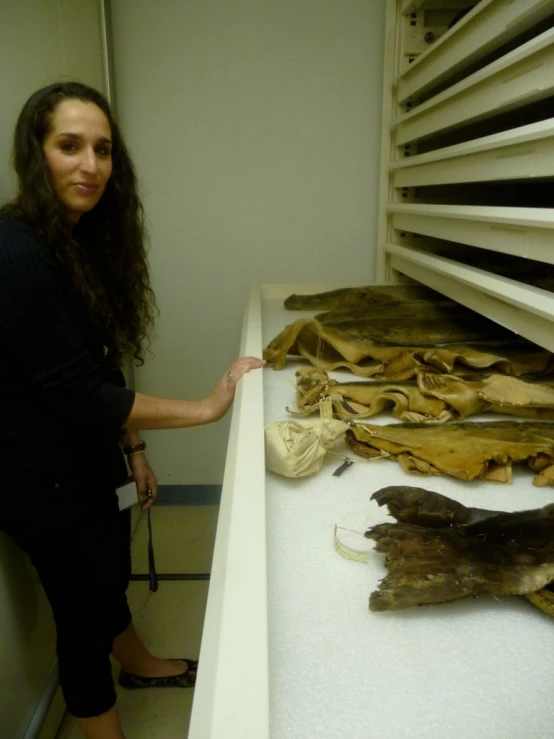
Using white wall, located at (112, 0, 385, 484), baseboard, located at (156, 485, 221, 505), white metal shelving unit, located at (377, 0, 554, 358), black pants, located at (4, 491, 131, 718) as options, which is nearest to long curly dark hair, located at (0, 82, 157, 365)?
black pants, located at (4, 491, 131, 718)

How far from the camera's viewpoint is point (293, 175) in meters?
2.05

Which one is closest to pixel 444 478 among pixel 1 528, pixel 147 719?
pixel 1 528

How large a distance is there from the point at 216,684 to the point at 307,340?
2.82 feet

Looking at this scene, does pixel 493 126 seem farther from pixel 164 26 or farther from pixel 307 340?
pixel 164 26

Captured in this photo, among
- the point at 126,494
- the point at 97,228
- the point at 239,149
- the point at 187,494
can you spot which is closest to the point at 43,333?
the point at 97,228

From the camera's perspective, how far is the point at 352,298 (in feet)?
5.17

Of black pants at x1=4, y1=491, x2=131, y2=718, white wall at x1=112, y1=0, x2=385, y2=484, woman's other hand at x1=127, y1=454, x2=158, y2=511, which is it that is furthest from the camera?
white wall at x1=112, y1=0, x2=385, y2=484

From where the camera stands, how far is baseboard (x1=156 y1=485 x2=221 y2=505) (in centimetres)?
233

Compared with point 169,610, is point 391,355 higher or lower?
higher

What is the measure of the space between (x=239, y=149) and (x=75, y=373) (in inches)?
55.7

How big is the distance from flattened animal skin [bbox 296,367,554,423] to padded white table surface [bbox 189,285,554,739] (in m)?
0.29

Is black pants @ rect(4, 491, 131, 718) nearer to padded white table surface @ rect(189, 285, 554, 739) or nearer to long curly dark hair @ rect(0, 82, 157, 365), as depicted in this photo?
long curly dark hair @ rect(0, 82, 157, 365)

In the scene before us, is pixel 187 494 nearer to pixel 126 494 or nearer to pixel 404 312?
pixel 126 494

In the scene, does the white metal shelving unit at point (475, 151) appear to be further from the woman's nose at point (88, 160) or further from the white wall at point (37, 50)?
the white wall at point (37, 50)
